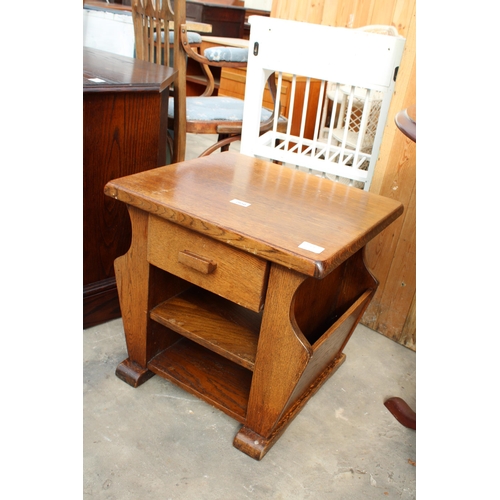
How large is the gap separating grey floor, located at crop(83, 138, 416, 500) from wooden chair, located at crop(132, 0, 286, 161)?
1.00 metres

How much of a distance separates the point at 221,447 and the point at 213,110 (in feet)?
4.97

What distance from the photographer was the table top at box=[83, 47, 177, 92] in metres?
1.29

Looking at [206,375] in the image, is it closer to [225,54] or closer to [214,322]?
[214,322]

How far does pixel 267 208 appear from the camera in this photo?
1.08m

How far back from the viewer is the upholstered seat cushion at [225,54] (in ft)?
7.30

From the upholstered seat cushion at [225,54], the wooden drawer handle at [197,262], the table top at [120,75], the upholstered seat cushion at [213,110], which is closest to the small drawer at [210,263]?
the wooden drawer handle at [197,262]

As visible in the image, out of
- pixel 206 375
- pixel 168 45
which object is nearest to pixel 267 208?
pixel 206 375

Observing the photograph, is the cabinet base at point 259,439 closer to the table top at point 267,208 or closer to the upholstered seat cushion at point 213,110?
the table top at point 267,208

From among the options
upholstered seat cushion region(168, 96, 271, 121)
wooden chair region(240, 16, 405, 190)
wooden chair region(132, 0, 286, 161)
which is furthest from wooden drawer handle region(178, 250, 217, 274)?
upholstered seat cushion region(168, 96, 271, 121)

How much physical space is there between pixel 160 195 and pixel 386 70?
34.1 inches

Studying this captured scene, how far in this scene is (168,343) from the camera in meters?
1.38

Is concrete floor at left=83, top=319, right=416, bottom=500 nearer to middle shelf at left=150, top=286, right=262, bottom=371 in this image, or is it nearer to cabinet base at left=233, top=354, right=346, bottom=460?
cabinet base at left=233, top=354, right=346, bottom=460

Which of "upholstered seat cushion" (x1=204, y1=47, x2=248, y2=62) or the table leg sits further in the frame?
"upholstered seat cushion" (x1=204, y1=47, x2=248, y2=62)
